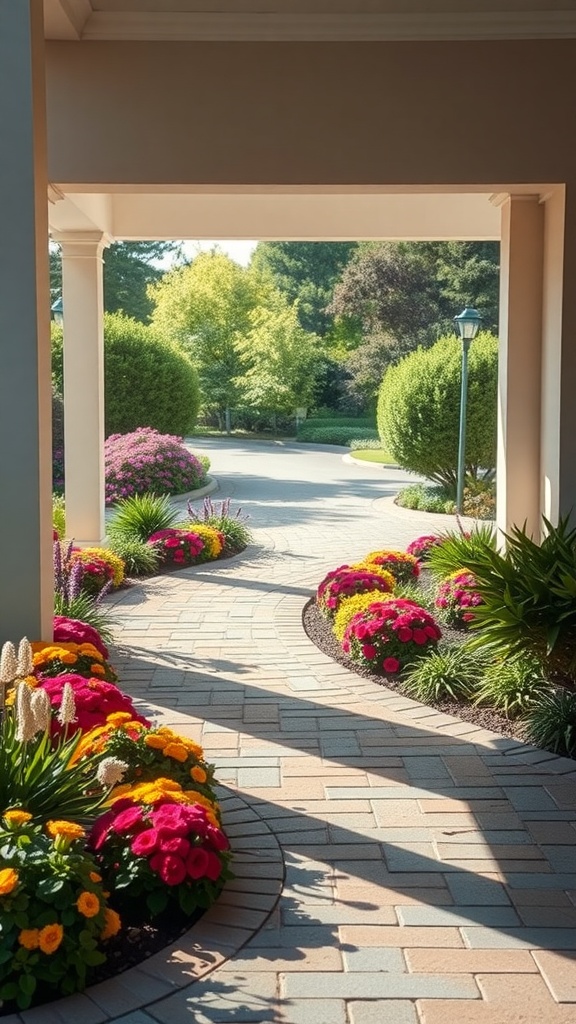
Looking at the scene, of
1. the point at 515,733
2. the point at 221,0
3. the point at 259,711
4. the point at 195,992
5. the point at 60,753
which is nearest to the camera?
the point at 195,992

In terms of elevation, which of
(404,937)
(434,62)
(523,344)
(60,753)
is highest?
(434,62)

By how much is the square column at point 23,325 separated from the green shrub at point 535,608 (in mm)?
2416

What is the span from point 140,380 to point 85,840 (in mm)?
17542

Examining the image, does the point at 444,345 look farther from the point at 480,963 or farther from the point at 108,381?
the point at 480,963

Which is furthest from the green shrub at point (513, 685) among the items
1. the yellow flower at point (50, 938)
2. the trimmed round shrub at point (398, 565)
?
the yellow flower at point (50, 938)

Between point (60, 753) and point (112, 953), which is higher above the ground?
point (60, 753)

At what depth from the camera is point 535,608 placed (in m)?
5.64

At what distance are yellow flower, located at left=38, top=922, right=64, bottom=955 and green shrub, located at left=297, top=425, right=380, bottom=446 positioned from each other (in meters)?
31.8

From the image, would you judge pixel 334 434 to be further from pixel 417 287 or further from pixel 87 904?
pixel 87 904

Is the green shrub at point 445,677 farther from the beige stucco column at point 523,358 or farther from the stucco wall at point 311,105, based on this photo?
the stucco wall at point 311,105

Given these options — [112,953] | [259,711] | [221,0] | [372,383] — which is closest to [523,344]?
[221,0]

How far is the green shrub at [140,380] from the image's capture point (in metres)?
20.5

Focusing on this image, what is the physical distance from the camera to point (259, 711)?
5.93 metres

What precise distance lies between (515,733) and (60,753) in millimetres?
2734
